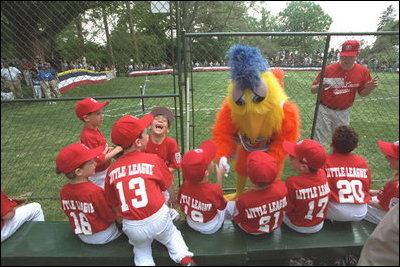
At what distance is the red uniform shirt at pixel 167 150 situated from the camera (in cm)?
334

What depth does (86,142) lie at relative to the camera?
3.12m

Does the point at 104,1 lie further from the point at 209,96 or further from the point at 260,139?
the point at 209,96

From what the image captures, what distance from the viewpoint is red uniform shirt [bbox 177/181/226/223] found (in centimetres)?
236

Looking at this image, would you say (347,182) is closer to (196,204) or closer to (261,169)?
(261,169)

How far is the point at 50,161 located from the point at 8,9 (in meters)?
3.10

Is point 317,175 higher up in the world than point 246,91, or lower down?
lower down

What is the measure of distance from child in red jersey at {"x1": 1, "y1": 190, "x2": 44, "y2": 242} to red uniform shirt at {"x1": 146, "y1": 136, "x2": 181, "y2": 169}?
4.12ft

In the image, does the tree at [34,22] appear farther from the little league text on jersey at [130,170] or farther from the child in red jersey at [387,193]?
the child in red jersey at [387,193]

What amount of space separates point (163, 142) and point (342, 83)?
2.68 m

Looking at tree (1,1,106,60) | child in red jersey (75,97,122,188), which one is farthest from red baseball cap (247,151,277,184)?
tree (1,1,106,60)

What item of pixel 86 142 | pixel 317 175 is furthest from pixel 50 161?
pixel 317 175

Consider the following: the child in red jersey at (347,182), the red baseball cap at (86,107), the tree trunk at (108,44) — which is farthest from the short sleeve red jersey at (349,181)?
the tree trunk at (108,44)

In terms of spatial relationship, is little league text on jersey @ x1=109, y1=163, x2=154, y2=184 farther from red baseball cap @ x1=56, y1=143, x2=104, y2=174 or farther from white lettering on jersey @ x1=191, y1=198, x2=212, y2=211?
white lettering on jersey @ x1=191, y1=198, x2=212, y2=211

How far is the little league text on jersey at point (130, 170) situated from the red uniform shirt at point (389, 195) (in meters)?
1.98
